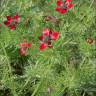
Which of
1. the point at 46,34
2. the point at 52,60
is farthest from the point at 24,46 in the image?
the point at 52,60

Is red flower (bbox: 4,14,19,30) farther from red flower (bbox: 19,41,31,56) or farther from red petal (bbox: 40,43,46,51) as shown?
red petal (bbox: 40,43,46,51)

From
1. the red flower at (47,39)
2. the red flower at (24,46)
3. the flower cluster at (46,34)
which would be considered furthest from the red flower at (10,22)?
the red flower at (47,39)

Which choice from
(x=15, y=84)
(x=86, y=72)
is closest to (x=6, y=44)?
(x=15, y=84)

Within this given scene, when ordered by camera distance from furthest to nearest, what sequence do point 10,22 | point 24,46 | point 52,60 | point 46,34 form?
point 10,22
point 24,46
point 46,34
point 52,60

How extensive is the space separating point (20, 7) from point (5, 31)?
28.6 inches

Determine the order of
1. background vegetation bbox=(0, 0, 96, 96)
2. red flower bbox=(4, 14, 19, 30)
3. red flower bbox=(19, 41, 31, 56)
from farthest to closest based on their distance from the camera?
1. red flower bbox=(4, 14, 19, 30)
2. red flower bbox=(19, 41, 31, 56)
3. background vegetation bbox=(0, 0, 96, 96)

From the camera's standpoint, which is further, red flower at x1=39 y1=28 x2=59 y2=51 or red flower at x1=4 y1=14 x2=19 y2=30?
red flower at x1=4 y1=14 x2=19 y2=30

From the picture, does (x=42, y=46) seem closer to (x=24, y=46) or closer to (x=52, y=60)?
(x=52, y=60)

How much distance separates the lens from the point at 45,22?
2742 mm

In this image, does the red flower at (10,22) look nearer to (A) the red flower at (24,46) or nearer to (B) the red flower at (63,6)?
(A) the red flower at (24,46)

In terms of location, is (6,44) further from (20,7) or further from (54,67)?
(20,7)

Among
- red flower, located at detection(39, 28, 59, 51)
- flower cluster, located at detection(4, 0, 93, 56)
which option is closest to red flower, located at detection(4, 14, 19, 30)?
flower cluster, located at detection(4, 0, 93, 56)

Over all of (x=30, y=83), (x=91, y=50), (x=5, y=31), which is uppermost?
(x=5, y=31)

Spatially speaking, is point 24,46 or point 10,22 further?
point 10,22
